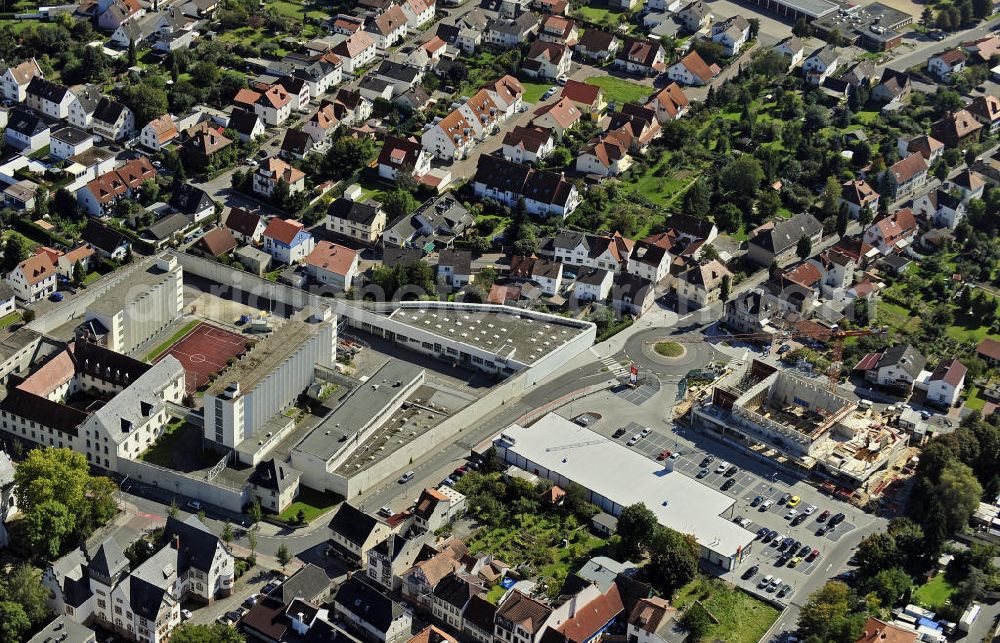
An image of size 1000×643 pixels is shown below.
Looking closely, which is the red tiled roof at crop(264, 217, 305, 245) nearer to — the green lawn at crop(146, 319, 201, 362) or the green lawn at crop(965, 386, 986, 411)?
the green lawn at crop(146, 319, 201, 362)

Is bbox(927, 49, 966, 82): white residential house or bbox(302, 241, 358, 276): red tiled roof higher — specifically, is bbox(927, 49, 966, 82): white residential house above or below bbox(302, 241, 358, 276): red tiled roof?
above

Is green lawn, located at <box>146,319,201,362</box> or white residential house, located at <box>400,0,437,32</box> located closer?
green lawn, located at <box>146,319,201,362</box>

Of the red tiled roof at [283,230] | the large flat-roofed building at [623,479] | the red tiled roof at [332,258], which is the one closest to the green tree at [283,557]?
the large flat-roofed building at [623,479]

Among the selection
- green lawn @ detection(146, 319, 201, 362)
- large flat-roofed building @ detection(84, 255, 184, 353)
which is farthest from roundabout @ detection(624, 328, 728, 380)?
large flat-roofed building @ detection(84, 255, 184, 353)

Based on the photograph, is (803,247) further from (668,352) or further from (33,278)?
(33,278)

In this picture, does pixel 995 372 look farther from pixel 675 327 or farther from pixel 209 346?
pixel 209 346

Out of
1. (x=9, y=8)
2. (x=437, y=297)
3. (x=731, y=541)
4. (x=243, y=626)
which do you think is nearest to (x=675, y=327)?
(x=437, y=297)

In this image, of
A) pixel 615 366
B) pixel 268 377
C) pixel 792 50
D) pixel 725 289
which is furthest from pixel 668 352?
pixel 792 50
